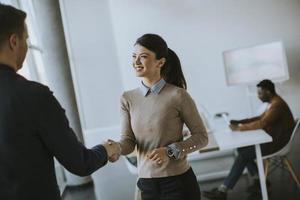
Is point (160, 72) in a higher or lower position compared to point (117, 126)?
higher

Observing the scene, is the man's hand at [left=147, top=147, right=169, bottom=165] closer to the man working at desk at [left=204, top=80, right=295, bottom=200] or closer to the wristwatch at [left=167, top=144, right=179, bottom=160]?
the wristwatch at [left=167, top=144, right=179, bottom=160]

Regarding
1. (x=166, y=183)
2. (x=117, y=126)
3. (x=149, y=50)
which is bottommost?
(x=117, y=126)

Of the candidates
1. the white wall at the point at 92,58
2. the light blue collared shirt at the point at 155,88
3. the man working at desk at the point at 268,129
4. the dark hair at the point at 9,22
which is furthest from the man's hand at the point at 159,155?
the white wall at the point at 92,58

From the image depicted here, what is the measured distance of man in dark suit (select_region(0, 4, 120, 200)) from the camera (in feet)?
3.92

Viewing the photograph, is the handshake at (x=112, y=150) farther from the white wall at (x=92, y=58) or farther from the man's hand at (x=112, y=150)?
the white wall at (x=92, y=58)

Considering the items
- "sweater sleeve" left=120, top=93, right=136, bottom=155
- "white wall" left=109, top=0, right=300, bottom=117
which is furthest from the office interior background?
"sweater sleeve" left=120, top=93, right=136, bottom=155

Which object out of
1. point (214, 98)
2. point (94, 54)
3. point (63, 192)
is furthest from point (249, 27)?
point (63, 192)

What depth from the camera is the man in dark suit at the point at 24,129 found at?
120 cm

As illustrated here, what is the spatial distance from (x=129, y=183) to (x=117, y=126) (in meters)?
2.15

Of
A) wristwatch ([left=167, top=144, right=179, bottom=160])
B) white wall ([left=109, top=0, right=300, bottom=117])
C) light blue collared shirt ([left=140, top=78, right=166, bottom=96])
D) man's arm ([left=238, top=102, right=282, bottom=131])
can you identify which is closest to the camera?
wristwatch ([left=167, top=144, right=179, bottom=160])

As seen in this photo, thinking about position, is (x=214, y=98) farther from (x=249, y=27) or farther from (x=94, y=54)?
(x=94, y=54)

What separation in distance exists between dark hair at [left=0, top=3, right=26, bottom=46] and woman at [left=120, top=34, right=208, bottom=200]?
0.66 m

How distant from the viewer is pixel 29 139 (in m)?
1.23

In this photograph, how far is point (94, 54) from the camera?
6.65 metres
